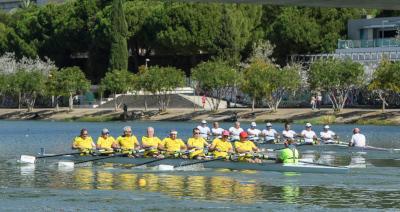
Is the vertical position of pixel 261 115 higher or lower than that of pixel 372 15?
lower

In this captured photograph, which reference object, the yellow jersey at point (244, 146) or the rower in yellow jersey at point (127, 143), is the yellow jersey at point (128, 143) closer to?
the rower in yellow jersey at point (127, 143)

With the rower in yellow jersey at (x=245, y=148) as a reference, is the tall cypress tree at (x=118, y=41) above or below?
above

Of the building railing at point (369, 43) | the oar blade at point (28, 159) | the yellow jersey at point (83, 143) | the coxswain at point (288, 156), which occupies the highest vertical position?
the building railing at point (369, 43)

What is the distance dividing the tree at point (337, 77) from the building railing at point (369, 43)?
553 inches

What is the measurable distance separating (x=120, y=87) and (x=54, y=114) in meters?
7.25

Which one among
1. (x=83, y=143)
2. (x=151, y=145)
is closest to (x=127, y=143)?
(x=151, y=145)

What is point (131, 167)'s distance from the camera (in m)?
40.6

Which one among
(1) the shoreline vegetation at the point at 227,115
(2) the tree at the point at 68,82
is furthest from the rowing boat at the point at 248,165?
(2) the tree at the point at 68,82

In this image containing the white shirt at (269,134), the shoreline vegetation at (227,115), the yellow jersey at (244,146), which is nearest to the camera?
the yellow jersey at (244,146)

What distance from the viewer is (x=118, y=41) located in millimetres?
106875

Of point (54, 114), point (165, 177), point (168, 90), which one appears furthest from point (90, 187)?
point (54, 114)

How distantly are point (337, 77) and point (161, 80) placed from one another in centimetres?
1849

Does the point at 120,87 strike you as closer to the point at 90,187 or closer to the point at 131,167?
the point at 131,167

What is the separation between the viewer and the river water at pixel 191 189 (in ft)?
A: 98.4
